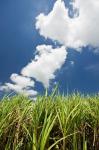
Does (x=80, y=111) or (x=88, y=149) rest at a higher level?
(x=80, y=111)

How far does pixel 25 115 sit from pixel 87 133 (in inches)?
29.9

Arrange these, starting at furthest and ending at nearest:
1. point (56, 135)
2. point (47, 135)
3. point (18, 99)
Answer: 1. point (18, 99)
2. point (56, 135)
3. point (47, 135)

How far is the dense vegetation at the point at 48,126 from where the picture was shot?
153 inches

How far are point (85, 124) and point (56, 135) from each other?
1.31ft

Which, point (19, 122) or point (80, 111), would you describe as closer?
point (19, 122)

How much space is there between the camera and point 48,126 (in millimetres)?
3877

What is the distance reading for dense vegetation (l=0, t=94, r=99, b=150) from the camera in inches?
153

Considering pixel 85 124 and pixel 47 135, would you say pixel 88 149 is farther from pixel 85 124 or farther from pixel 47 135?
pixel 47 135

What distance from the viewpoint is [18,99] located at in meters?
5.18

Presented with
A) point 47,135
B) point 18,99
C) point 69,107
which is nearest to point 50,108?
point 69,107

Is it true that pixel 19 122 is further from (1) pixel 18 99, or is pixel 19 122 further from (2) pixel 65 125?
(1) pixel 18 99

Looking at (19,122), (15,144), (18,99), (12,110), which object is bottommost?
(15,144)

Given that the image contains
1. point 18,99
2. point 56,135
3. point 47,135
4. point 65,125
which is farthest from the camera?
point 18,99

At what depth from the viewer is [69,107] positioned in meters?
4.52
